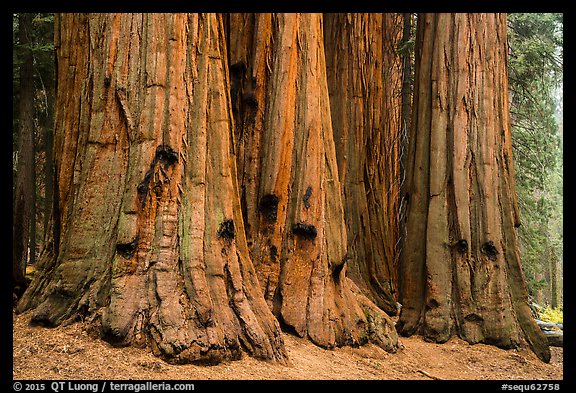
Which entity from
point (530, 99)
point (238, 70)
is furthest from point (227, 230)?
point (530, 99)

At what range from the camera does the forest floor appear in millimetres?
4668

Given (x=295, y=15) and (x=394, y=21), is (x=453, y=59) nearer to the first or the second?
(x=295, y=15)

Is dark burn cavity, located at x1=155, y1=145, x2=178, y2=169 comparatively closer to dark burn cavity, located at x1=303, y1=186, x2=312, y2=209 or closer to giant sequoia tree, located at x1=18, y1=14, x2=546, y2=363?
giant sequoia tree, located at x1=18, y1=14, x2=546, y2=363

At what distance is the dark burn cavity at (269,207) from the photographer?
6969 mm

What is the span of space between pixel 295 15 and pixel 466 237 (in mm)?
3740

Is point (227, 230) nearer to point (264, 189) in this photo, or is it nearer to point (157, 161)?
point (157, 161)

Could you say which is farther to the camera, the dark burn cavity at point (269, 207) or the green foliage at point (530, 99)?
the green foliage at point (530, 99)

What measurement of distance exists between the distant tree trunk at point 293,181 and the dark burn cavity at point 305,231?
0.04 feet

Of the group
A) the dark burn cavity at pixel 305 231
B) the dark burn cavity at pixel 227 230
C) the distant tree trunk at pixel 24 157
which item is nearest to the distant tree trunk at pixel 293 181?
the dark burn cavity at pixel 305 231

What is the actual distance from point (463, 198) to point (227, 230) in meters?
4.16

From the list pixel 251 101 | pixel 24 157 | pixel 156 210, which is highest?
pixel 251 101

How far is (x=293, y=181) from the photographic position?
7.06 meters

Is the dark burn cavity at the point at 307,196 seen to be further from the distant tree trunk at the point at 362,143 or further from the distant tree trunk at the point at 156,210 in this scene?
the distant tree trunk at the point at 362,143
